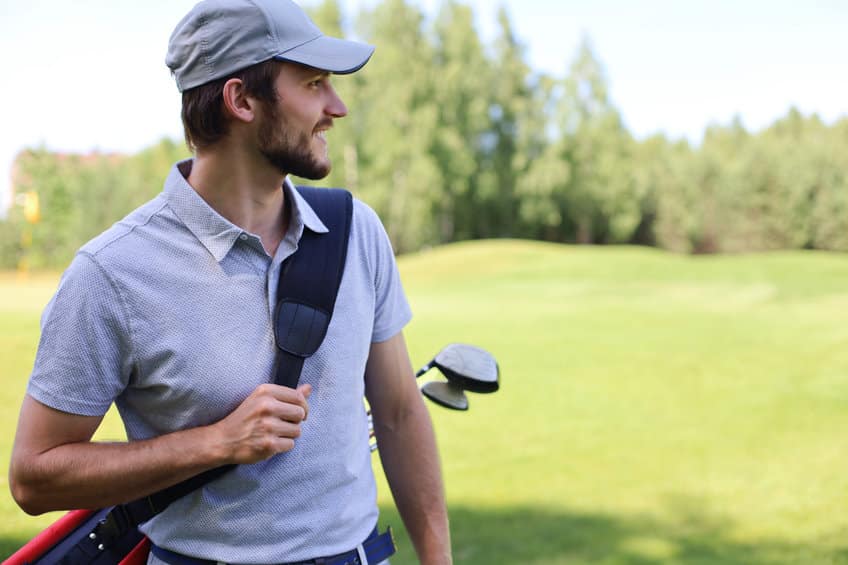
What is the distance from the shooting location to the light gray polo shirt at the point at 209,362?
1522 millimetres

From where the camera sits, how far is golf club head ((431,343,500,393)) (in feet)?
7.06

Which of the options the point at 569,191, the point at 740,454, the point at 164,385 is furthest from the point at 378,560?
the point at 569,191

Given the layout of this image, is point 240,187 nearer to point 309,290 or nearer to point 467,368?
point 309,290

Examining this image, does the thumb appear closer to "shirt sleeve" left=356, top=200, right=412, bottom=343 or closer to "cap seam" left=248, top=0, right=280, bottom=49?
"shirt sleeve" left=356, top=200, right=412, bottom=343

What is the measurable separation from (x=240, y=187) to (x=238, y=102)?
0.52 ft

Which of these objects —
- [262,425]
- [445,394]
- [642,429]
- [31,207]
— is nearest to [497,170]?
[31,207]

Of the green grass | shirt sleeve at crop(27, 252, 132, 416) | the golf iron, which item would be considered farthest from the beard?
the green grass

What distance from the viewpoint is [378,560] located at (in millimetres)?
1770

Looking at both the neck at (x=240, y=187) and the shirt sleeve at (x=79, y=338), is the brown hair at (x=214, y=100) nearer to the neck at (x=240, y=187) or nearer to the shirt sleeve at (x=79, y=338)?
the neck at (x=240, y=187)

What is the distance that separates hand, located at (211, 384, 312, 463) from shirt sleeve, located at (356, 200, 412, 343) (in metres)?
0.36

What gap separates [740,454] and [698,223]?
146 feet

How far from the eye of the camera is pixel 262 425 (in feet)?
5.01

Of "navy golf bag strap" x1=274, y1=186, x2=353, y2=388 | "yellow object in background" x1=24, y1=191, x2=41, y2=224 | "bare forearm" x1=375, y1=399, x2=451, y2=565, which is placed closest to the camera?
"navy golf bag strap" x1=274, y1=186, x2=353, y2=388

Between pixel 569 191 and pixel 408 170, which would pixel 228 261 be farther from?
pixel 569 191
